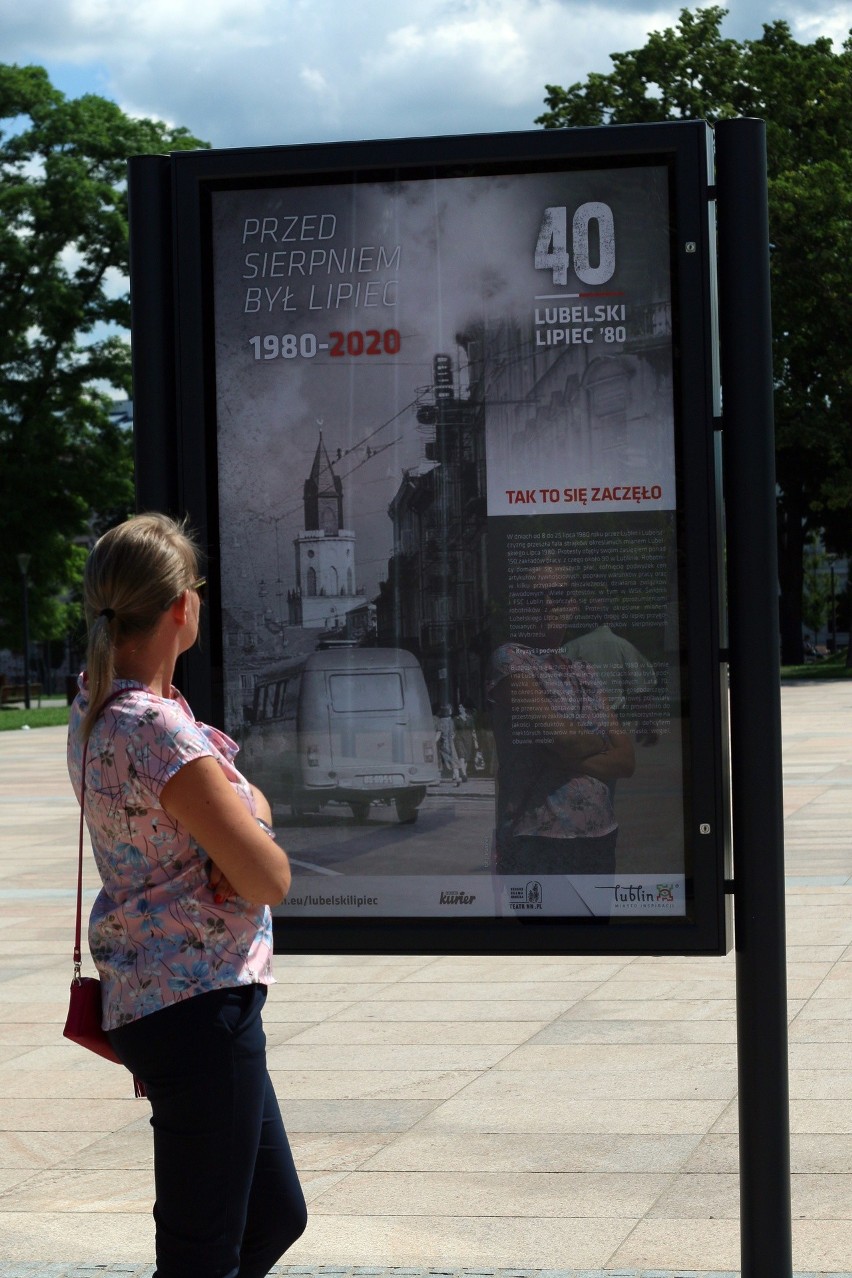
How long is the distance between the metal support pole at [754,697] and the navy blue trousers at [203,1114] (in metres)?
1.12

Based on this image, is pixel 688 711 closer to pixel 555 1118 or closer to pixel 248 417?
pixel 248 417

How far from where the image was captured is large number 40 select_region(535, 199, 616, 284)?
3662mm

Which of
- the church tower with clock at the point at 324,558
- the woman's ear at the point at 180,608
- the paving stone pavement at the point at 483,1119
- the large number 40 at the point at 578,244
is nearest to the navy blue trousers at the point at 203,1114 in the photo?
the woman's ear at the point at 180,608

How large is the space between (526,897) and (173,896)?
3.54 feet

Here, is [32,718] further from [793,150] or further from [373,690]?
[373,690]

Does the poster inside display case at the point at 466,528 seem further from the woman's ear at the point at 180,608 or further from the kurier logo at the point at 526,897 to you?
the woman's ear at the point at 180,608

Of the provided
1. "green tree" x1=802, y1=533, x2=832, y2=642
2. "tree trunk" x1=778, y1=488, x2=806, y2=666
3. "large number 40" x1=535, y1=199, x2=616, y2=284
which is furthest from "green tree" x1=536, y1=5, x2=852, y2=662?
"green tree" x1=802, y1=533, x2=832, y2=642

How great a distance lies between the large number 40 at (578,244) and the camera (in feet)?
12.0

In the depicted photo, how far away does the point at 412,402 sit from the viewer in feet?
12.3

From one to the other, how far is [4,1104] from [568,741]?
323 cm

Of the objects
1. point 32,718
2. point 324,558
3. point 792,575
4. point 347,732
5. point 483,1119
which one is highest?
point 792,575

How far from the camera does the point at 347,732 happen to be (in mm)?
3779

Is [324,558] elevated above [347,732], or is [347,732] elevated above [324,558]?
[324,558]

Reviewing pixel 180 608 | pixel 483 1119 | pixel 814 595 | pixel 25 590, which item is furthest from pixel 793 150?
pixel 814 595
